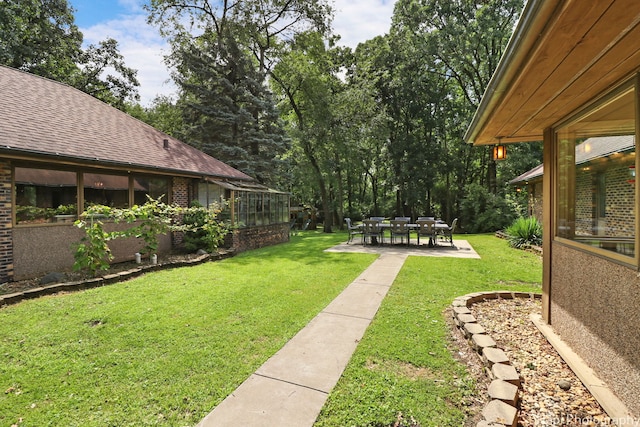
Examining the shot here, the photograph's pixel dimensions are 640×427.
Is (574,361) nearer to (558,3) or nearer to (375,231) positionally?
(558,3)

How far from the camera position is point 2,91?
26.6 ft

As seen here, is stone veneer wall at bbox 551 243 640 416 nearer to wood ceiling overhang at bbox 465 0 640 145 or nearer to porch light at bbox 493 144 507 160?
wood ceiling overhang at bbox 465 0 640 145

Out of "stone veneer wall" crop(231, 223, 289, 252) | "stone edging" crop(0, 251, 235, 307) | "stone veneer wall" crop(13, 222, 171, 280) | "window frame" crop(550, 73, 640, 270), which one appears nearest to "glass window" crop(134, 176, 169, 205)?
"stone veneer wall" crop(13, 222, 171, 280)

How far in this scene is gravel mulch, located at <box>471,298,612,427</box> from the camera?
2.41 metres

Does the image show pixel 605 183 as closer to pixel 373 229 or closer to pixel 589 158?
pixel 589 158

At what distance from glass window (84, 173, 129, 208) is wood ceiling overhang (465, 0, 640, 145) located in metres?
9.31

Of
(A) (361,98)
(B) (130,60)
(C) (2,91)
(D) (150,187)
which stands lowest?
(D) (150,187)

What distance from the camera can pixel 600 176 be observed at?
3090mm

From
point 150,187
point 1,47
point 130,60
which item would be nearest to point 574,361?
point 150,187

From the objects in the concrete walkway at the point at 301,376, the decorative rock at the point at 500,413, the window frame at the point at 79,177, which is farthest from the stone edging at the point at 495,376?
the window frame at the point at 79,177

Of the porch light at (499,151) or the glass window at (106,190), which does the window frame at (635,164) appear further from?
the glass window at (106,190)

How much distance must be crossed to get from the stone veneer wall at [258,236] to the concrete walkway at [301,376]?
23.1ft

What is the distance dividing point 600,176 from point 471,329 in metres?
2.20

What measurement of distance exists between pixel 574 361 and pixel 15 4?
24260 mm
